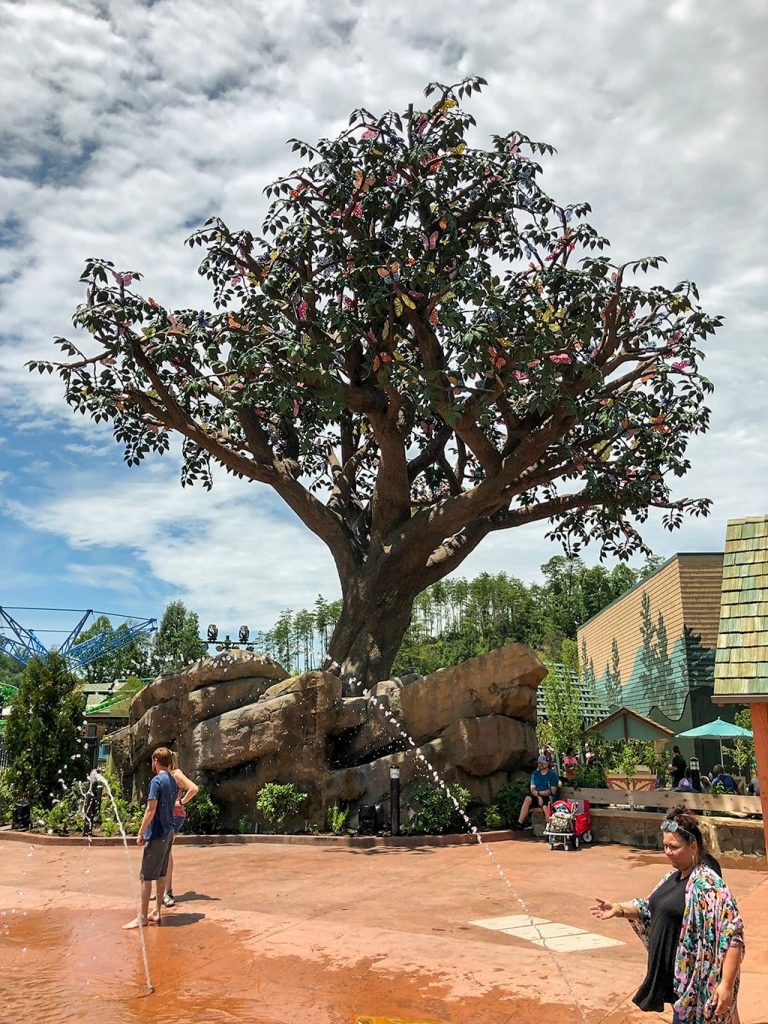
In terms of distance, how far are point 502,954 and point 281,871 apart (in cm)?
467

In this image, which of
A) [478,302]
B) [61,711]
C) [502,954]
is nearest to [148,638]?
[61,711]

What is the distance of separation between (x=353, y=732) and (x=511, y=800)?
2.96 m

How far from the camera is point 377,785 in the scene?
13750 millimetres

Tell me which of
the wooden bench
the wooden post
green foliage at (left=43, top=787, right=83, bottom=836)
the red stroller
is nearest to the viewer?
the wooden post

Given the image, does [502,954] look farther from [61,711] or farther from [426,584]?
[61,711]

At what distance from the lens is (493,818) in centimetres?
1322

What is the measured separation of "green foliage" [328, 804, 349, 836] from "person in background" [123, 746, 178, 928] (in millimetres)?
5874

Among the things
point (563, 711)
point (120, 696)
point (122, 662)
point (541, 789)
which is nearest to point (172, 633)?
point (122, 662)

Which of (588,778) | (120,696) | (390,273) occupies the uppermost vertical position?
(390,273)

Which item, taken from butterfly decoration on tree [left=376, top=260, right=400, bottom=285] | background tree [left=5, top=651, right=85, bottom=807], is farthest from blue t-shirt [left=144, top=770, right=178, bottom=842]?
butterfly decoration on tree [left=376, top=260, right=400, bottom=285]

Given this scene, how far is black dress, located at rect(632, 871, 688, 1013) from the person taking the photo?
A: 3.85m

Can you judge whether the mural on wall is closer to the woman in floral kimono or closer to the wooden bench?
the wooden bench

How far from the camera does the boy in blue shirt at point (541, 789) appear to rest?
43.2 feet

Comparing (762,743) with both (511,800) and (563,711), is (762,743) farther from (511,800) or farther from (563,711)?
(563,711)
